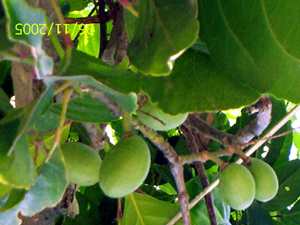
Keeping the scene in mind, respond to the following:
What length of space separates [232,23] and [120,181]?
0.66 ft

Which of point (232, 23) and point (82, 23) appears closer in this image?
point (232, 23)

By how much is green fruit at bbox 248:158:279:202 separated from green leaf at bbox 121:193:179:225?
18cm

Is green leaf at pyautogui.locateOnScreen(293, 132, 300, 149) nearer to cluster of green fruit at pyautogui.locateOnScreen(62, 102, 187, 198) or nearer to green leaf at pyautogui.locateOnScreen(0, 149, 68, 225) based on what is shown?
cluster of green fruit at pyautogui.locateOnScreen(62, 102, 187, 198)

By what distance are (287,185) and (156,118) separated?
0.71 meters

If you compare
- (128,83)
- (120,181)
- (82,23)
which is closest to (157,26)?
(128,83)

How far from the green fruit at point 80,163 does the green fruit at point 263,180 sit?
0.22 metres

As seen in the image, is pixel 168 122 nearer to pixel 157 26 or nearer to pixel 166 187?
pixel 157 26

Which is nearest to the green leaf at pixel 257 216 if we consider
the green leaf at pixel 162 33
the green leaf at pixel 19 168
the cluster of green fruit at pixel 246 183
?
the cluster of green fruit at pixel 246 183

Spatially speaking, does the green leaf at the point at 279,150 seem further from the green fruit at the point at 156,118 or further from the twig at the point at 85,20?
the green fruit at the point at 156,118

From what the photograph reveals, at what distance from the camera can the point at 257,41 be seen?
→ 2.26 ft

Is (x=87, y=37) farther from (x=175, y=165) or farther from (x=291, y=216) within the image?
(x=291, y=216)

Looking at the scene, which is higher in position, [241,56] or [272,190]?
[241,56]

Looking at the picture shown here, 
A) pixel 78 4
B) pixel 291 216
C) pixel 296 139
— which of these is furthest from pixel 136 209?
pixel 296 139

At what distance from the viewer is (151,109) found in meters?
0.75
